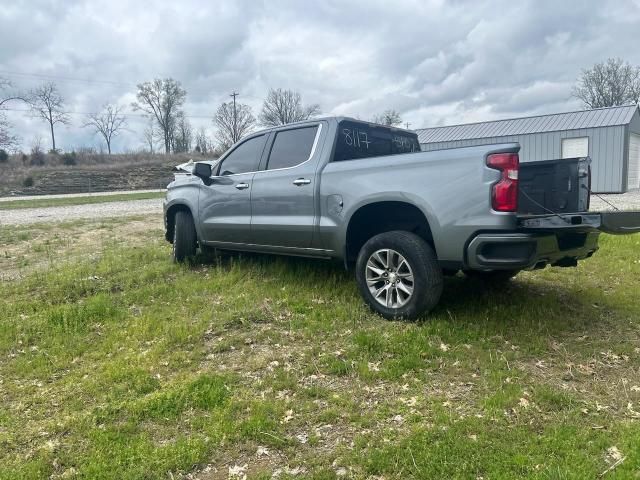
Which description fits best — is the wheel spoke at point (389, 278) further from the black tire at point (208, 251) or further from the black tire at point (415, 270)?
the black tire at point (208, 251)

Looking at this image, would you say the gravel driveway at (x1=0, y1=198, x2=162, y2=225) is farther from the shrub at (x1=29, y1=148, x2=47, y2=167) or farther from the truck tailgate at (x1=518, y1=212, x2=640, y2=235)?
the shrub at (x1=29, y1=148, x2=47, y2=167)

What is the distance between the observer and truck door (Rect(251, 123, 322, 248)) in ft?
16.6

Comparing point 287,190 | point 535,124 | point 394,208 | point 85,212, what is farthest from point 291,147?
point 535,124

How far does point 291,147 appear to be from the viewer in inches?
214

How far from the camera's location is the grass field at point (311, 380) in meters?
2.72

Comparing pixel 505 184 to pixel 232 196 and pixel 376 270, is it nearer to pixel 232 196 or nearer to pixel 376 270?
pixel 376 270

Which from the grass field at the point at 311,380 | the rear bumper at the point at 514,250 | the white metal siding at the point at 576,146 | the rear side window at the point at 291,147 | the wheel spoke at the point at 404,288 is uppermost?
the white metal siding at the point at 576,146

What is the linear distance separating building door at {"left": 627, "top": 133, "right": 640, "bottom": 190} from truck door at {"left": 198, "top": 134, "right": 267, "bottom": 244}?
2109cm

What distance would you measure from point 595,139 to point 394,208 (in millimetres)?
20435

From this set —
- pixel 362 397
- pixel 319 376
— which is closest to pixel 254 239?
pixel 319 376

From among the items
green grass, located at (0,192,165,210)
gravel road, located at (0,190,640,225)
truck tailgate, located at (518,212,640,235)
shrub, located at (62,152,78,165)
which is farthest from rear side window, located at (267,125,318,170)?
shrub, located at (62,152,78,165)

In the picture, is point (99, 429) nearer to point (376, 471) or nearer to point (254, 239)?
point (376, 471)

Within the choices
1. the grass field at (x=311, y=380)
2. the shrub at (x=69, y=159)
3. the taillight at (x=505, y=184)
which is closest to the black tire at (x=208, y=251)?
the grass field at (x=311, y=380)

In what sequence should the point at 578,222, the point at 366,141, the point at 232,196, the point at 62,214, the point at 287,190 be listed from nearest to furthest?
the point at 578,222, the point at 287,190, the point at 366,141, the point at 232,196, the point at 62,214
